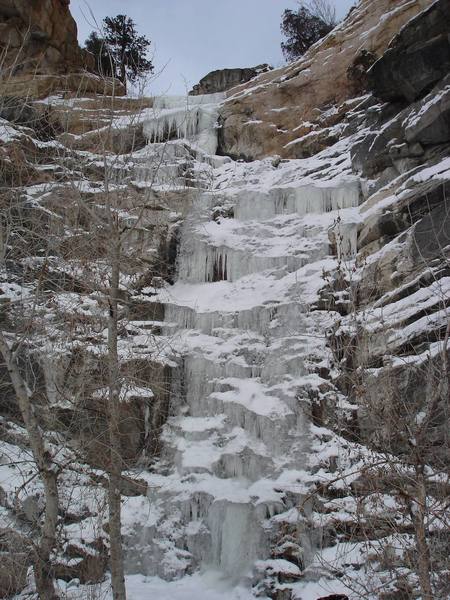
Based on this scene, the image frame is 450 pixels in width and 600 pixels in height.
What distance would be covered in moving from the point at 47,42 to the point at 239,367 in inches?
667

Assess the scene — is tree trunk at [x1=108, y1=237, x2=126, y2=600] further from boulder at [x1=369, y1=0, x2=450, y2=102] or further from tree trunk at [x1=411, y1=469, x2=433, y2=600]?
boulder at [x1=369, y1=0, x2=450, y2=102]

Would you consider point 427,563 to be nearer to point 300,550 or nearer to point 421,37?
point 300,550

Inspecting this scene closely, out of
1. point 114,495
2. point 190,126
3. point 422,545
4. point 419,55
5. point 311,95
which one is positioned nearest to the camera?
point 422,545

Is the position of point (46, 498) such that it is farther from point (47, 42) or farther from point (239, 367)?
point (47, 42)

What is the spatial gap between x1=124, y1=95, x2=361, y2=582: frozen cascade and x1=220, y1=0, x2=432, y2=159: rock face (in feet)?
9.24

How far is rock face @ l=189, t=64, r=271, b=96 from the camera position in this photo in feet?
87.3

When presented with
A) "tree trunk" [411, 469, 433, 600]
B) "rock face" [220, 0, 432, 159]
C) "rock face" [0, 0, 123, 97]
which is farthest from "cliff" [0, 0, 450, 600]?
"rock face" [0, 0, 123, 97]

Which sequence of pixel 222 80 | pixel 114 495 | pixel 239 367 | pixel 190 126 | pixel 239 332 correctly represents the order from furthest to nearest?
pixel 222 80 < pixel 190 126 < pixel 239 332 < pixel 239 367 < pixel 114 495

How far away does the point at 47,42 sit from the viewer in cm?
2270

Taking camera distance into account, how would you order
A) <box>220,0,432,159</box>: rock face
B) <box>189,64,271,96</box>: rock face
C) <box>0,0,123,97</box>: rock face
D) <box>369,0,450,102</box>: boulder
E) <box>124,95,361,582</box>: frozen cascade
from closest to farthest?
<box>124,95,361,582</box>: frozen cascade
<box>369,0,450,102</box>: boulder
<box>220,0,432,159</box>: rock face
<box>0,0,123,97</box>: rock face
<box>189,64,271,96</box>: rock face

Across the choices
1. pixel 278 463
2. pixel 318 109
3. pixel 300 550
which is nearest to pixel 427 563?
pixel 300 550

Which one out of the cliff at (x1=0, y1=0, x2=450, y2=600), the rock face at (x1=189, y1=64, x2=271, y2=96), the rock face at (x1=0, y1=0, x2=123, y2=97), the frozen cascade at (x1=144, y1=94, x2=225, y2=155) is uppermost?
the rock face at (x1=189, y1=64, x2=271, y2=96)

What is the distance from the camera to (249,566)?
32.2ft

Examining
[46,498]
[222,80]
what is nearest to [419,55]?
[46,498]
